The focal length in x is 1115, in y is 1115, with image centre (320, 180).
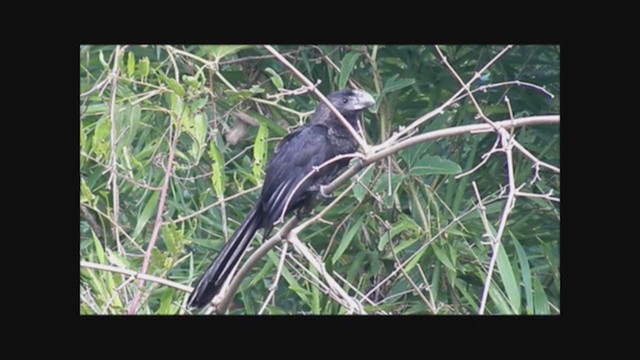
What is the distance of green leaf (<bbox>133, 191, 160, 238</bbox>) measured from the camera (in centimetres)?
313

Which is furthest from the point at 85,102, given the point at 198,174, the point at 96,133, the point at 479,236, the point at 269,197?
the point at 479,236

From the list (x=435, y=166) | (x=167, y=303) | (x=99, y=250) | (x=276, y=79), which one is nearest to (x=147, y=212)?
(x=99, y=250)

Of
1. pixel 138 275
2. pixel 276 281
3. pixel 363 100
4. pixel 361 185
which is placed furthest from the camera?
pixel 363 100

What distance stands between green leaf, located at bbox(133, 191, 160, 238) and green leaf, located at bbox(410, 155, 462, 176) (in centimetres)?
73

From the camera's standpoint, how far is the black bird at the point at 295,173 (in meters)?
3.08

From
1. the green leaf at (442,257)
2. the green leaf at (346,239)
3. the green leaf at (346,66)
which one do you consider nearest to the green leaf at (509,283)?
the green leaf at (442,257)

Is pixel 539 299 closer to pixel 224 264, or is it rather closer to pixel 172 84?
pixel 224 264

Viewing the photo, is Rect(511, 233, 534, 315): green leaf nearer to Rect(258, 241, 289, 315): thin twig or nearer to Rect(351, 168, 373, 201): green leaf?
Rect(351, 168, 373, 201): green leaf

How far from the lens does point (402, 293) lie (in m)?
3.13

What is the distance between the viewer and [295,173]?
3215 millimetres

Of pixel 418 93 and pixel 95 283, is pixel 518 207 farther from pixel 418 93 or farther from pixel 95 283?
pixel 95 283

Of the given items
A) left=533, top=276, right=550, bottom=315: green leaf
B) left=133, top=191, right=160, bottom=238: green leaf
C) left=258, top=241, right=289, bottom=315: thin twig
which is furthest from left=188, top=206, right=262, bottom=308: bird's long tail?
left=533, top=276, right=550, bottom=315: green leaf

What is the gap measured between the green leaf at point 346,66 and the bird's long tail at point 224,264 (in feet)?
1.49

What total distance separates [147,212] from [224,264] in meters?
0.27
